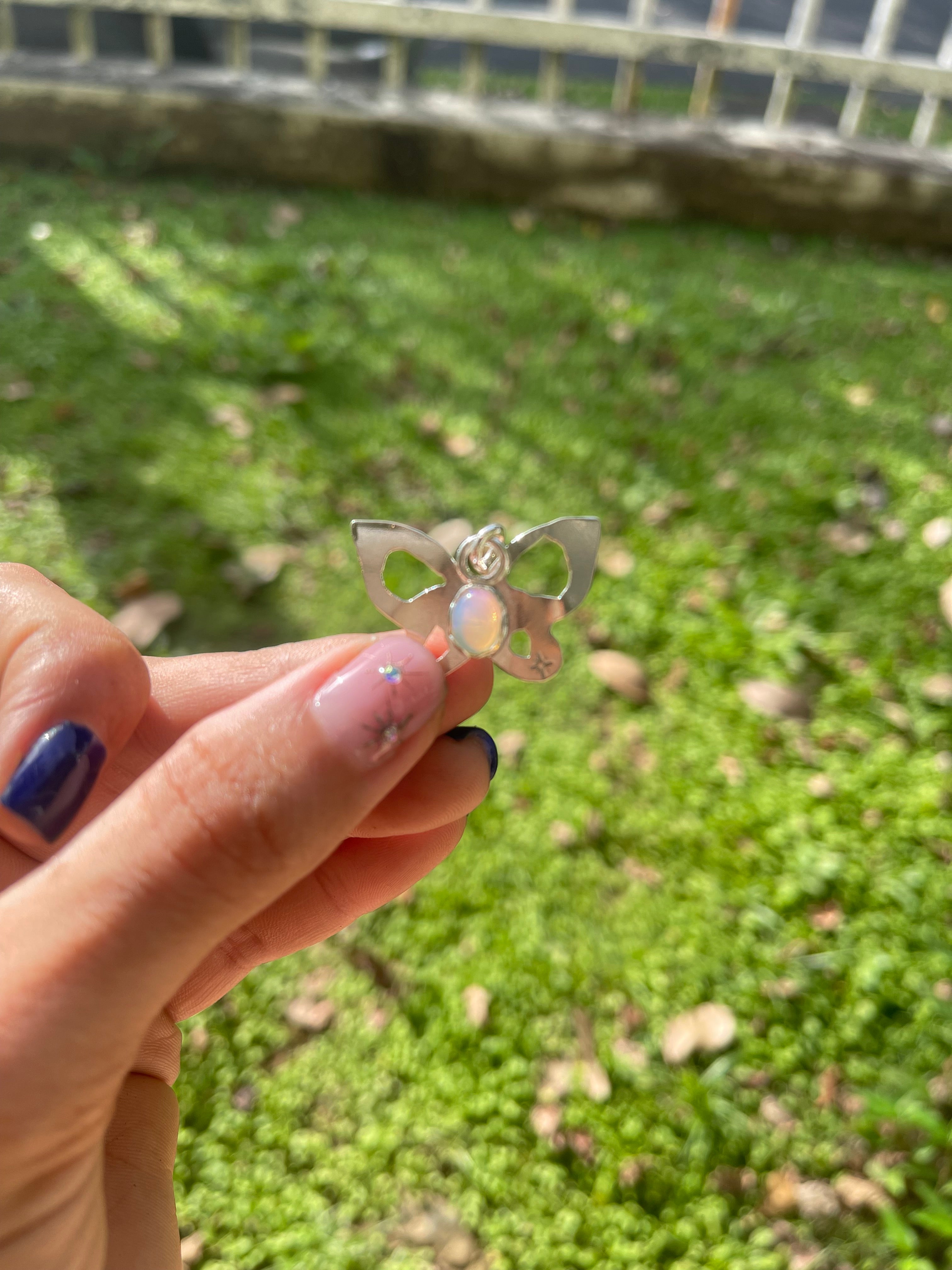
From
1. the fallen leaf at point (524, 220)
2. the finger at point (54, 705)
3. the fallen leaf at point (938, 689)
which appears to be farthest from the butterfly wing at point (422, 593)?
the fallen leaf at point (524, 220)

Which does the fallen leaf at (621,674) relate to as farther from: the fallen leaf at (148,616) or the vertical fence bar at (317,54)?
the vertical fence bar at (317,54)

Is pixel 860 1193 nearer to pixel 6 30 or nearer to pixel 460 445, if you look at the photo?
pixel 460 445

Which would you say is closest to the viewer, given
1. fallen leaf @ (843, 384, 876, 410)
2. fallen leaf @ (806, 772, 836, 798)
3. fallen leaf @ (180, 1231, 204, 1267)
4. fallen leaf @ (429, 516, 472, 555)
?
fallen leaf @ (180, 1231, 204, 1267)

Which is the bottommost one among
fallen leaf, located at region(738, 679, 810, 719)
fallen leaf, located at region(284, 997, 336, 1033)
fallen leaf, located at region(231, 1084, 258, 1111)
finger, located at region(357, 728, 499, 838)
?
fallen leaf, located at region(231, 1084, 258, 1111)

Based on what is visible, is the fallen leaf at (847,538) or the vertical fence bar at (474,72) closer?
the fallen leaf at (847,538)

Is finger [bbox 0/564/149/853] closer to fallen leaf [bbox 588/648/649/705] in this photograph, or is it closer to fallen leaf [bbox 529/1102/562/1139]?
fallen leaf [bbox 529/1102/562/1139]

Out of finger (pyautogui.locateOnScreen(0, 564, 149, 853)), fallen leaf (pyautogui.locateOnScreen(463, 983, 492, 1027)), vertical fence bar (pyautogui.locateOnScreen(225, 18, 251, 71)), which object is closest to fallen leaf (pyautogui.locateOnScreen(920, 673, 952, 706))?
fallen leaf (pyautogui.locateOnScreen(463, 983, 492, 1027))
